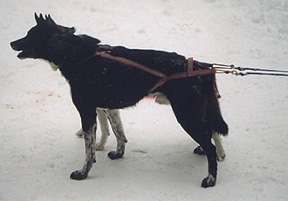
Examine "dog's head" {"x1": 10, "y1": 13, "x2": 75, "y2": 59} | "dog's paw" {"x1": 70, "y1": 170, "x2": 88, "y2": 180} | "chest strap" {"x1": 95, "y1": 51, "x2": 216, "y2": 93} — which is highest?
"dog's head" {"x1": 10, "y1": 13, "x2": 75, "y2": 59}

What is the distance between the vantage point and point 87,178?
13.1 ft

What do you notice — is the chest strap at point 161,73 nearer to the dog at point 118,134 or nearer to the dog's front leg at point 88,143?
the dog at point 118,134

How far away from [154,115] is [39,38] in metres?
2.59

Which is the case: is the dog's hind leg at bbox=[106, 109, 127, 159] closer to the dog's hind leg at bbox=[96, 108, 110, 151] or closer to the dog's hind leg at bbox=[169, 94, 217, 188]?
the dog's hind leg at bbox=[96, 108, 110, 151]

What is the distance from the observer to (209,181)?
149 inches

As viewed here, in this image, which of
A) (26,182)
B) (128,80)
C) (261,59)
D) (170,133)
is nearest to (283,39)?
(261,59)

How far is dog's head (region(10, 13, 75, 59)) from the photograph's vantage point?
3865 millimetres

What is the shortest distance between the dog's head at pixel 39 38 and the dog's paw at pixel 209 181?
2.37 metres

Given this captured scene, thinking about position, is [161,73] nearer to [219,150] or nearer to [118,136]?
[118,136]

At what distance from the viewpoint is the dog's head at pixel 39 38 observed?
3.87 metres

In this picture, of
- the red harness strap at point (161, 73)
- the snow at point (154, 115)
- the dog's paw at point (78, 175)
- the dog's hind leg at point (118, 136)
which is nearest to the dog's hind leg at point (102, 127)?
the snow at point (154, 115)

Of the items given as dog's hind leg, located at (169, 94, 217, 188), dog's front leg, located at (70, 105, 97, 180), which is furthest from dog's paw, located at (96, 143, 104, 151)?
dog's hind leg, located at (169, 94, 217, 188)

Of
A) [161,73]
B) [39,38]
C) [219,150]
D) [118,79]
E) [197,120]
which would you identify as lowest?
[219,150]

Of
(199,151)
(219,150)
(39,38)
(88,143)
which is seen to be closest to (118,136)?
(88,143)
